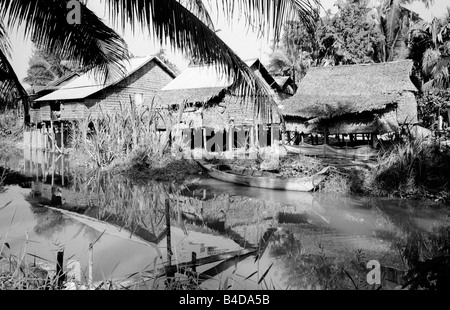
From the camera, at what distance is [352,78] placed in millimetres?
19609

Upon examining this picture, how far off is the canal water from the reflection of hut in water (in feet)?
20.9

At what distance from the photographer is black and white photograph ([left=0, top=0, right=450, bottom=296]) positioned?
417cm

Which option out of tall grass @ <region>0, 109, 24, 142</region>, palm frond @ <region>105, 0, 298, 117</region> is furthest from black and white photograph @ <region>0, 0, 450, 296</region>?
tall grass @ <region>0, 109, 24, 142</region>

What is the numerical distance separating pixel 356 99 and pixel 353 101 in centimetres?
37

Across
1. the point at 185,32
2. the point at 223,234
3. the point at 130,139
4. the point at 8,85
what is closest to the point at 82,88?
the point at 130,139

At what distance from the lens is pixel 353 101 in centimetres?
1659

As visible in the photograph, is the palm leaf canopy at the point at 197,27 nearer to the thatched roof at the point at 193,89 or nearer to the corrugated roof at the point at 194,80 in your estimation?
the thatched roof at the point at 193,89

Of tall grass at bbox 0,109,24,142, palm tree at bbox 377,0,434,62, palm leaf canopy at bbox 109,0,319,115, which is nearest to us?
palm leaf canopy at bbox 109,0,319,115

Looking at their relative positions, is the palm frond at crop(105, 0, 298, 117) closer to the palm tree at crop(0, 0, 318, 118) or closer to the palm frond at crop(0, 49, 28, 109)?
the palm tree at crop(0, 0, 318, 118)

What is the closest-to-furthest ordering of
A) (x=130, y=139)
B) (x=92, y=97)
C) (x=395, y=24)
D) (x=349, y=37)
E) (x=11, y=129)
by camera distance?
(x=130, y=139), (x=92, y=97), (x=395, y=24), (x=349, y=37), (x=11, y=129)

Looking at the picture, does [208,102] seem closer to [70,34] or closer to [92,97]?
[92,97]
